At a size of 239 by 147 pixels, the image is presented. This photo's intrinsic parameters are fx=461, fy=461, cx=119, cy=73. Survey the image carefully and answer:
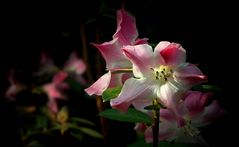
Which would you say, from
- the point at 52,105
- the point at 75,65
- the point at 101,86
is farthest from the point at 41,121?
the point at 101,86

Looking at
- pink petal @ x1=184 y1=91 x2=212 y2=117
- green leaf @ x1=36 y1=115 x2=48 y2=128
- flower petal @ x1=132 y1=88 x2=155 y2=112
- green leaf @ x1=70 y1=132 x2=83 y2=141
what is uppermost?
flower petal @ x1=132 y1=88 x2=155 y2=112

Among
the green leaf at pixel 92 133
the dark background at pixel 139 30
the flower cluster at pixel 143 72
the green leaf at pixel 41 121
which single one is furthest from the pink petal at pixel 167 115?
the green leaf at pixel 41 121

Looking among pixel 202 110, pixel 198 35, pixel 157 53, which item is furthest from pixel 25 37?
pixel 157 53

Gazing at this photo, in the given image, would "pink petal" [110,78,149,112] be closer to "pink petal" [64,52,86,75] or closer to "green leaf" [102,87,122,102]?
"green leaf" [102,87,122,102]

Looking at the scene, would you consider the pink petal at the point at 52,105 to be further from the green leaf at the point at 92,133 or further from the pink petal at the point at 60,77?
the green leaf at the point at 92,133

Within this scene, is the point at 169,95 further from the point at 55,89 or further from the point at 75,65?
the point at 75,65

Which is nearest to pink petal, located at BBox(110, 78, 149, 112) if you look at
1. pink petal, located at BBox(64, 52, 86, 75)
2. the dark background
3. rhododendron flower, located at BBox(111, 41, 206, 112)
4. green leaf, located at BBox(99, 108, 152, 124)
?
rhododendron flower, located at BBox(111, 41, 206, 112)
